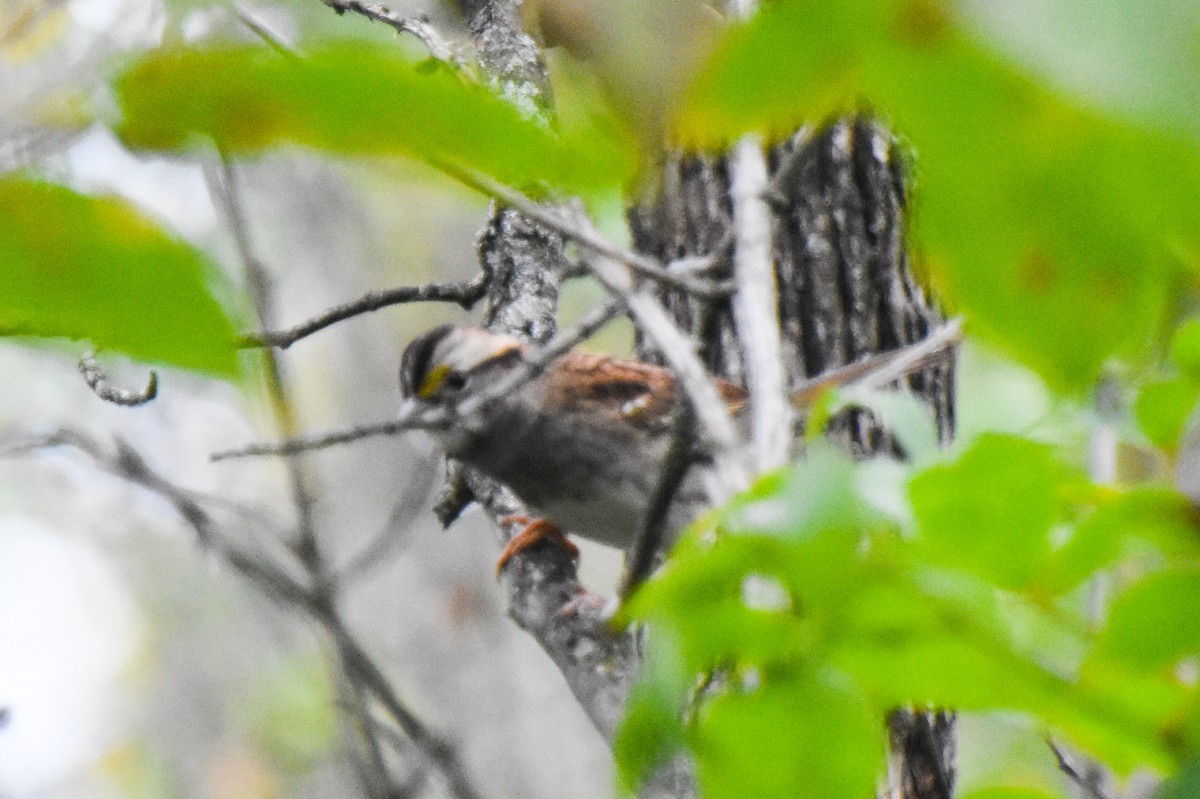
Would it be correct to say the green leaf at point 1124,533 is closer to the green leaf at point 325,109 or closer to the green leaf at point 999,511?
the green leaf at point 999,511

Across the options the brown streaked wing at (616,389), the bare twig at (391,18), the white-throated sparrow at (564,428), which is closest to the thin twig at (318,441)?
the bare twig at (391,18)

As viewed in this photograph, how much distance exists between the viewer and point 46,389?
13898 millimetres

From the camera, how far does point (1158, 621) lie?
0.90 m

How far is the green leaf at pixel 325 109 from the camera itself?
23.9 inches

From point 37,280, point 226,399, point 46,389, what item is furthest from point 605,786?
point 46,389

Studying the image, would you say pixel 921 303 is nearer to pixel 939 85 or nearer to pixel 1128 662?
pixel 1128 662

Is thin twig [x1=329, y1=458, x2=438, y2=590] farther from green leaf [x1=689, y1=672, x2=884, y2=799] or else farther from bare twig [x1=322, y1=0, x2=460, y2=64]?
bare twig [x1=322, y1=0, x2=460, y2=64]

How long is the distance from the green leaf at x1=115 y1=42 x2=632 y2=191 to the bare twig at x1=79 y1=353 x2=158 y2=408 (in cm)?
165

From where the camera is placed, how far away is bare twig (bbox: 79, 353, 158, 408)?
89.5 inches

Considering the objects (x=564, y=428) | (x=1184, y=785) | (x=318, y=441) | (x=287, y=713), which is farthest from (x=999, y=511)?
(x=287, y=713)

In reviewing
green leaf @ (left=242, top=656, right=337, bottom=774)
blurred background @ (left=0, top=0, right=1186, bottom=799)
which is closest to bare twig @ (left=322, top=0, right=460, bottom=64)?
blurred background @ (left=0, top=0, right=1186, bottom=799)

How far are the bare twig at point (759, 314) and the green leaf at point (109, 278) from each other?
2.51 ft

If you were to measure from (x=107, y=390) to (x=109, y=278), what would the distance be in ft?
6.52

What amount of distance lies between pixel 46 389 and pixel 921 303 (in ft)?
41.5
